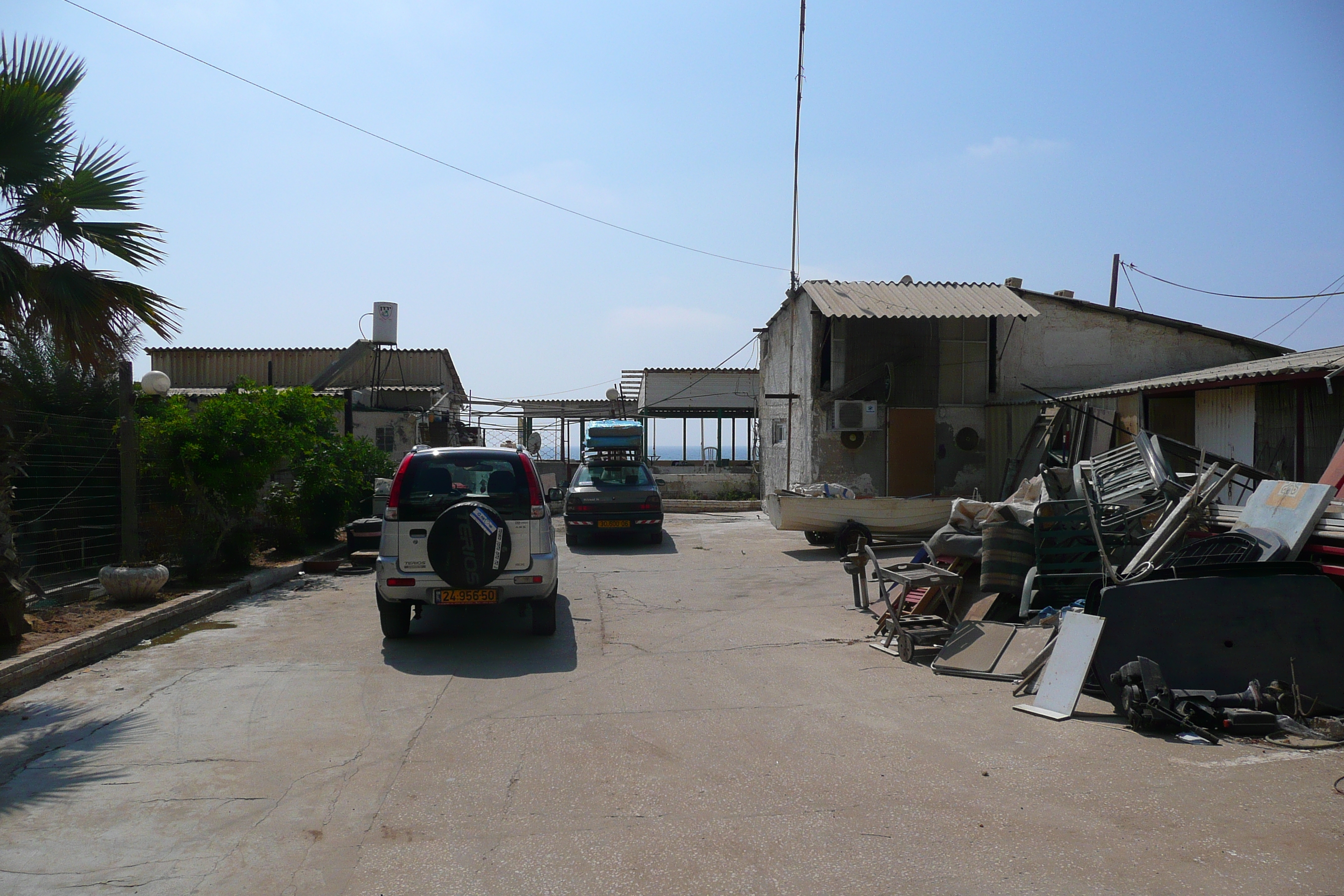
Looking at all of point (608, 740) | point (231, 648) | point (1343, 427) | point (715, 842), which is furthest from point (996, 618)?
point (231, 648)

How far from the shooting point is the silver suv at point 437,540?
8016 millimetres

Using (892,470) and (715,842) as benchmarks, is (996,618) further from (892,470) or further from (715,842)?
(892,470)

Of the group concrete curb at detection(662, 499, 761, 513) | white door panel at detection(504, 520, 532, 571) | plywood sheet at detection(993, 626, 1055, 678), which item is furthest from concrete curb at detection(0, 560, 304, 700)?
concrete curb at detection(662, 499, 761, 513)

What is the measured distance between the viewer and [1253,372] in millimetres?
12070

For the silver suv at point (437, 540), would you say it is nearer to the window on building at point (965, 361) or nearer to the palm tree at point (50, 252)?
the palm tree at point (50, 252)

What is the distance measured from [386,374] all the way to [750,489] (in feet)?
44.6

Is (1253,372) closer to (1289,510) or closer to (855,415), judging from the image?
(1289,510)

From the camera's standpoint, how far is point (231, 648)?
8.17 metres

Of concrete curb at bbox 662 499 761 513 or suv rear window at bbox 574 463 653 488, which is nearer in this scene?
suv rear window at bbox 574 463 653 488

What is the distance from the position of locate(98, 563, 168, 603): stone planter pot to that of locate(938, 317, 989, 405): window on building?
16.1 m

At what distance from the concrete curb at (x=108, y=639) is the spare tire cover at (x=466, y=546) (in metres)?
2.97

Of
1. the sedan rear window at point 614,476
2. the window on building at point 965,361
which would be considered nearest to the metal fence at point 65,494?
the sedan rear window at point 614,476

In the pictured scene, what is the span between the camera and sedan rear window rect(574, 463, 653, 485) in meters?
17.5

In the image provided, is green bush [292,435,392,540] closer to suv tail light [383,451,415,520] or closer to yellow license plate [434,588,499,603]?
suv tail light [383,451,415,520]
